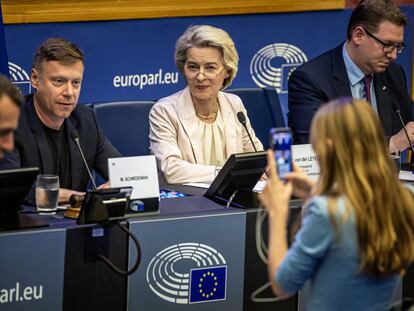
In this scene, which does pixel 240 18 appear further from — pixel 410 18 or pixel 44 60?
pixel 44 60

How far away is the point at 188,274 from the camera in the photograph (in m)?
3.77

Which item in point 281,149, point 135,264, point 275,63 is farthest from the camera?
point 275,63

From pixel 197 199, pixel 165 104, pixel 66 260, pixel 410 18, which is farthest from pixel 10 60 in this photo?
pixel 410 18

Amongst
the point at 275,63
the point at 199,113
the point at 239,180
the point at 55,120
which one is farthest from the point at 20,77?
the point at 239,180

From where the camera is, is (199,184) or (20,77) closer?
(199,184)

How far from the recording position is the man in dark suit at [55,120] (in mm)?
4105

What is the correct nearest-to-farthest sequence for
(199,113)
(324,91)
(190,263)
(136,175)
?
(136,175)
(190,263)
(199,113)
(324,91)

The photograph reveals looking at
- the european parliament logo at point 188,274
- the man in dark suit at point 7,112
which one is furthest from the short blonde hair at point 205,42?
the man in dark suit at point 7,112

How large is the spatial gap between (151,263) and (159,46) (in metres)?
2.48

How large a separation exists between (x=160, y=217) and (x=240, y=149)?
4.20 ft

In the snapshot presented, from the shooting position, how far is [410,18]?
6891mm

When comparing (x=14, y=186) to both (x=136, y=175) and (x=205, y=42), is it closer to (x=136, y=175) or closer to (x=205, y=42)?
(x=136, y=175)

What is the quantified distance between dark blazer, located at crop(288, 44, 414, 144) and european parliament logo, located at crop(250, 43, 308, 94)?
1.13 m

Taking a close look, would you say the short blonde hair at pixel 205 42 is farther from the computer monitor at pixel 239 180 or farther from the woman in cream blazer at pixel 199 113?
the computer monitor at pixel 239 180
